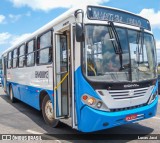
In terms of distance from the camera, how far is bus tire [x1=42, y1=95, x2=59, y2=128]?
6.90 metres

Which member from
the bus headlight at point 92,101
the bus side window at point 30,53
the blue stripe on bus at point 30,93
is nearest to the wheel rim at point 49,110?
the blue stripe on bus at point 30,93

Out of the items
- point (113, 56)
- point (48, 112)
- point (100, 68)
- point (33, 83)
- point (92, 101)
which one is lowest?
point (48, 112)

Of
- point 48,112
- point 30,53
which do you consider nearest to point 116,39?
point 48,112

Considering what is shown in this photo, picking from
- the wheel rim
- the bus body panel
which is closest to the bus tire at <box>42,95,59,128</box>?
the wheel rim

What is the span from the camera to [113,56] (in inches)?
215

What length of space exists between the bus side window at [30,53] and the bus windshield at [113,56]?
3481 millimetres

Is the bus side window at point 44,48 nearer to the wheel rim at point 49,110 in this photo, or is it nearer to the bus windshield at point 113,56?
the wheel rim at point 49,110

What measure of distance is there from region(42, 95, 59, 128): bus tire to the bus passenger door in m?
0.69

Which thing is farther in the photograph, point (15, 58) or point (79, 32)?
point (15, 58)

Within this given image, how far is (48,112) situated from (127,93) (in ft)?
8.76

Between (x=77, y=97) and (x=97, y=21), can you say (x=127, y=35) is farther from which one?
(x=77, y=97)

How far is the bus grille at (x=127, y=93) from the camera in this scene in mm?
5336

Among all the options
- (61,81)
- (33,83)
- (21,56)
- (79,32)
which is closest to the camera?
(79,32)

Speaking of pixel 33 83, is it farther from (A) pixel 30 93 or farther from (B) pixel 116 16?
(B) pixel 116 16
